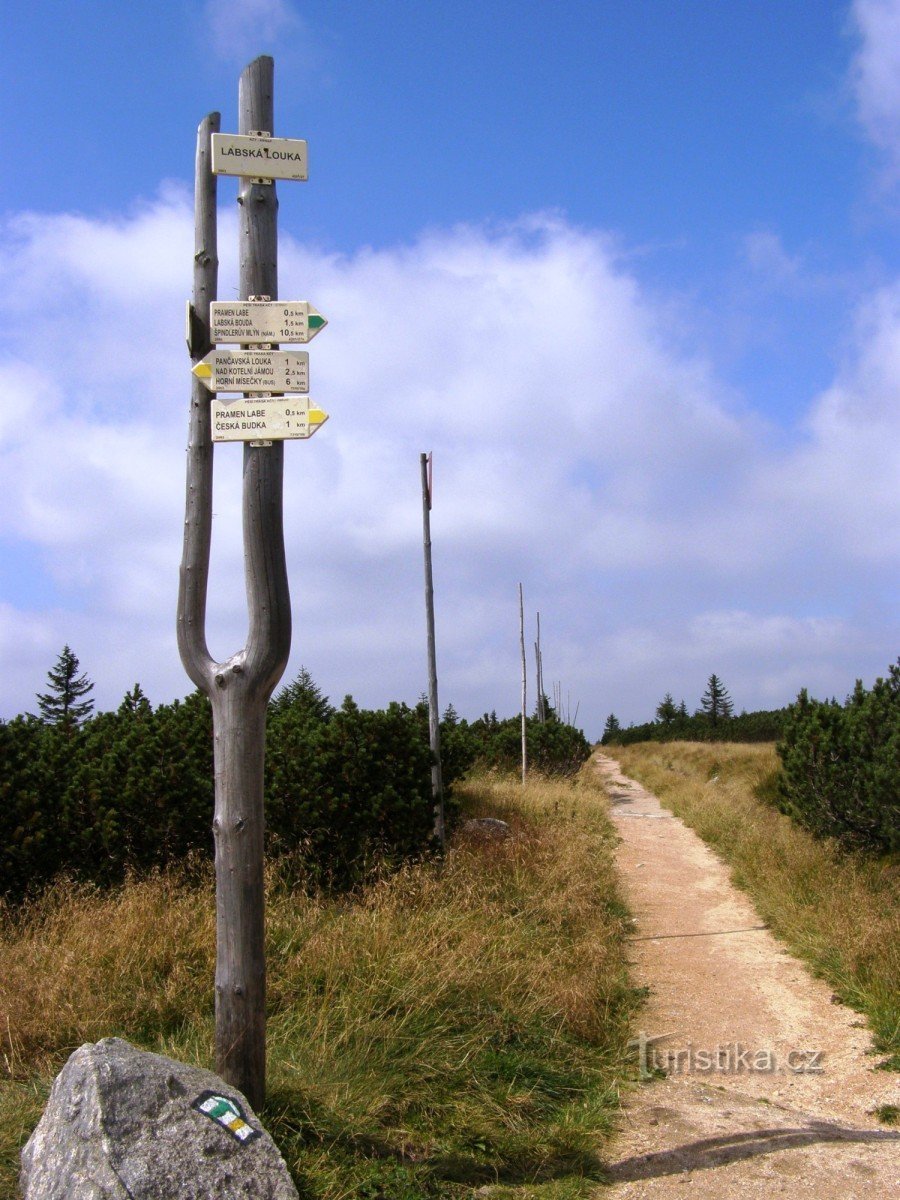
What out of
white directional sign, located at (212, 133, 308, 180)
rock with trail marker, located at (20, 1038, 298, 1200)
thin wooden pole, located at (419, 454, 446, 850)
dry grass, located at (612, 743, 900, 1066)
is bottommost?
dry grass, located at (612, 743, 900, 1066)

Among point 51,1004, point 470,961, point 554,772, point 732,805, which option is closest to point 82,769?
point 51,1004

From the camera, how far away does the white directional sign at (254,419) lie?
4.17 m

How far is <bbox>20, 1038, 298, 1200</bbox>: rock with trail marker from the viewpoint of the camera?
119 inches

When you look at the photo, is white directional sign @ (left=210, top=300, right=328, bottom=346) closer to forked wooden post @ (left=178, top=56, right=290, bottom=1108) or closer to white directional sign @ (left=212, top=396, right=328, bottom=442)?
forked wooden post @ (left=178, top=56, right=290, bottom=1108)

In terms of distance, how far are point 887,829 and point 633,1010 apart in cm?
430

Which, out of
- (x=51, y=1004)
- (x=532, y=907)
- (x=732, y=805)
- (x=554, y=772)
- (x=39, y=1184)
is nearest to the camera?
(x=39, y=1184)

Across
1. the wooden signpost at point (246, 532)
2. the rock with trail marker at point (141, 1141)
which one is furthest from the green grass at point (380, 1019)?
the wooden signpost at point (246, 532)

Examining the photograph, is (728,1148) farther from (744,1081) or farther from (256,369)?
(256,369)

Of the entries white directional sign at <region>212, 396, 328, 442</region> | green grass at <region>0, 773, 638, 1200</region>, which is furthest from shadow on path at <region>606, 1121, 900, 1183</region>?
white directional sign at <region>212, 396, 328, 442</region>

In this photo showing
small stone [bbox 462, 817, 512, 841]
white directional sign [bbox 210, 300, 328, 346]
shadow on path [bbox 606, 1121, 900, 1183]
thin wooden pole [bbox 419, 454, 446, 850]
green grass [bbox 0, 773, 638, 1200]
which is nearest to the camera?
green grass [bbox 0, 773, 638, 1200]

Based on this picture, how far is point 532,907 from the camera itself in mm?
7594

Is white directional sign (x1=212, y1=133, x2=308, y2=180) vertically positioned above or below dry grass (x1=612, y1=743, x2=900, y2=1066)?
above

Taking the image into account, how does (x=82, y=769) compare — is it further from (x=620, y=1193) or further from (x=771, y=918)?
(x=771, y=918)

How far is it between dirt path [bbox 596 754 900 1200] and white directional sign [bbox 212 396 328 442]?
11.6ft
